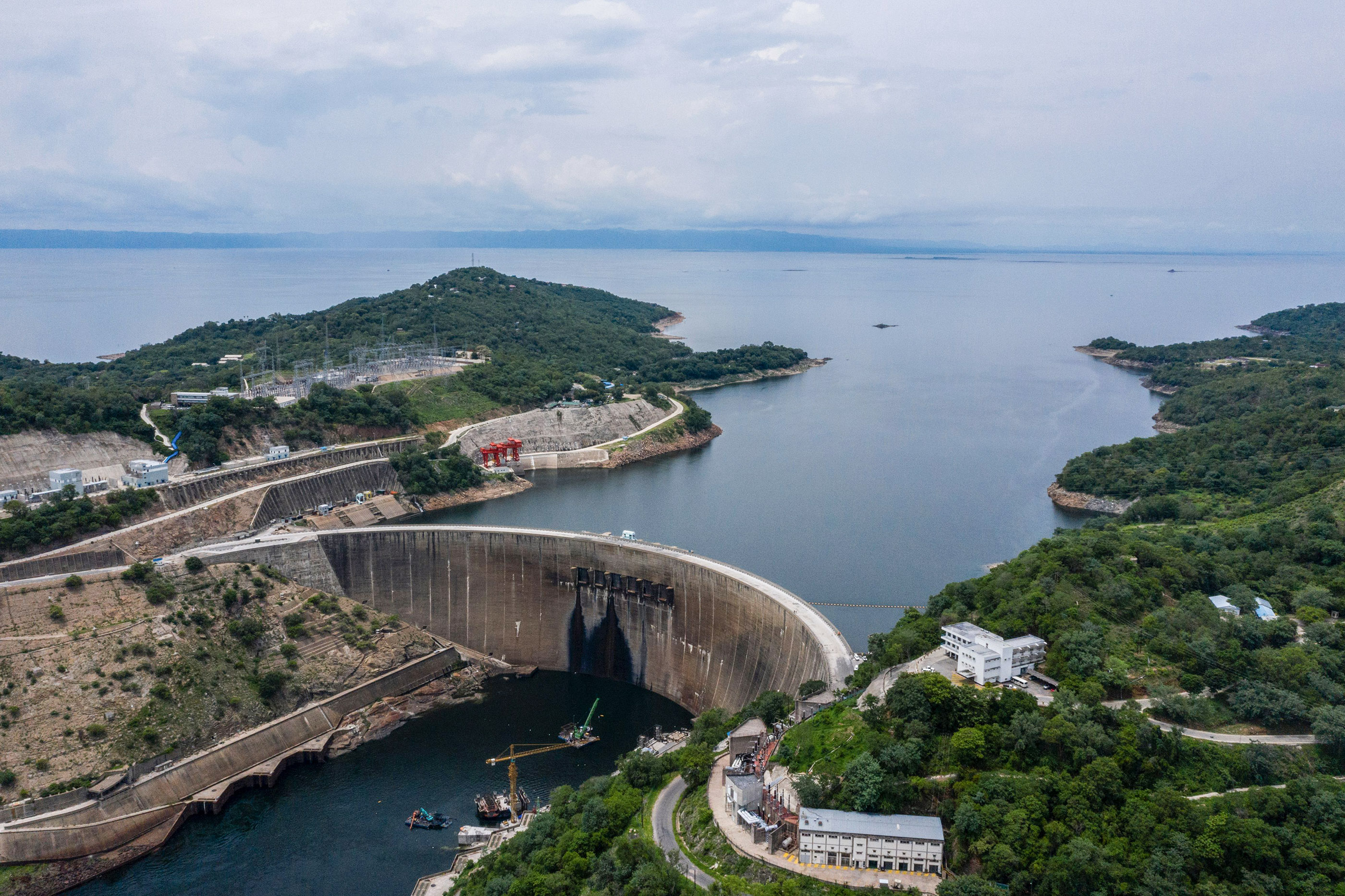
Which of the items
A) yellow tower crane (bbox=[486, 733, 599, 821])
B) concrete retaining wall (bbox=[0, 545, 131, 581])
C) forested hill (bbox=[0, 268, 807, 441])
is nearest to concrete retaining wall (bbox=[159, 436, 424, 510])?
forested hill (bbox=[0, 268, 807, 441])

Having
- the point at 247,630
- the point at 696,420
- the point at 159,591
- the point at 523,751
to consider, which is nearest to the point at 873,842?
the point at 523,751

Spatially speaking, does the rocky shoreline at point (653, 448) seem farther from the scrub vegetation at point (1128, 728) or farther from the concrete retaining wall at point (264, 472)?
the scrub vegetation at point (1128, 728)

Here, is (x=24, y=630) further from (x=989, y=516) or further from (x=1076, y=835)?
(x=989, y=516)

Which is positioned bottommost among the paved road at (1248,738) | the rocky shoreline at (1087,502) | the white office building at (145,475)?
the rocky shoreline at (1087,502)

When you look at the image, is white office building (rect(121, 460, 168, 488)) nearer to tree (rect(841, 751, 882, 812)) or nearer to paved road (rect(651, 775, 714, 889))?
paved road (rect(651, 775, 714, 889))

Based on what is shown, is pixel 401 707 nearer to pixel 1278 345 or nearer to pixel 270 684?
pixel 270 684

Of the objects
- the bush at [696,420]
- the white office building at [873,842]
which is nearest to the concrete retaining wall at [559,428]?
the bush at [696,420]

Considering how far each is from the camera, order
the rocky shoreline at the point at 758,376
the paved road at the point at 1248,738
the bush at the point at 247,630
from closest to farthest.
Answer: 1. the paved road at the point at 1248,738
2. the bush at the point at 247,630
3. the rocky shoreline at the point at 758,376
